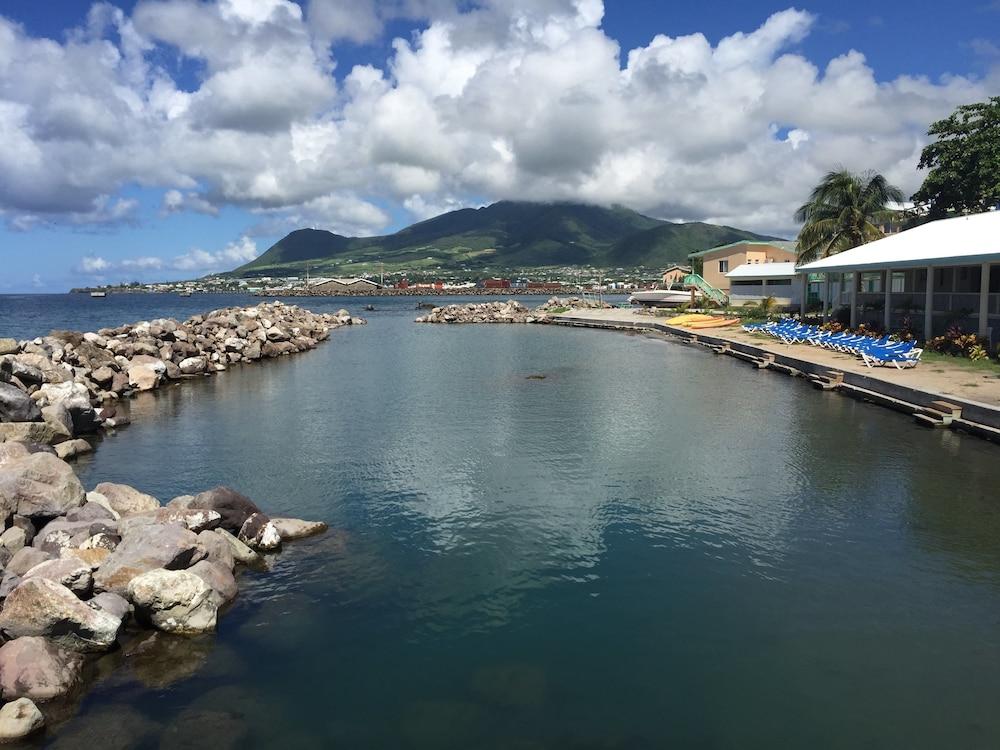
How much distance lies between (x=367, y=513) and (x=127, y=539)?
4.38 metres

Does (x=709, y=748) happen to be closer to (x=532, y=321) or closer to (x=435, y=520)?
(x=435, y=520)

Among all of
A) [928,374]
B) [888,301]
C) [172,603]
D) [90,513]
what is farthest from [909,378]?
[90,513]

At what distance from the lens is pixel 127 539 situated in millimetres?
11055

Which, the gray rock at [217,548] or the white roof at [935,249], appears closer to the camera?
the gray rock at [217,548]

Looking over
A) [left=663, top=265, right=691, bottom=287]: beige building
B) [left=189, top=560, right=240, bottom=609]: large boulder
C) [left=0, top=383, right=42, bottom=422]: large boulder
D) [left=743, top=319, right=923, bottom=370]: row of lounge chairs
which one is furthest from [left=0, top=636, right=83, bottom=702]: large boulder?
[left=663, top=265, right=691, bottom=287]: beige building

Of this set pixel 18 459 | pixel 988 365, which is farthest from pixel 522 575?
pixel 988 365

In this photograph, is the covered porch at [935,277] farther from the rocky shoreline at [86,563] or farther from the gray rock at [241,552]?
the rocky shoreline at [86,563]

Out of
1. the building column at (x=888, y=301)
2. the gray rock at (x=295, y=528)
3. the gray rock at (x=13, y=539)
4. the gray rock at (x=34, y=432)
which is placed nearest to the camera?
the gray rock at (x=13, y=539)

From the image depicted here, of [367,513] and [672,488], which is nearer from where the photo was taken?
[367,513]

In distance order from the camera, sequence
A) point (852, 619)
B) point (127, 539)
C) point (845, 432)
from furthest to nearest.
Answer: point (845, 432)
point (127, 539)
point (852, 619)

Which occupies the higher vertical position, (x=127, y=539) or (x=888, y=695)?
(x=127, y=539)

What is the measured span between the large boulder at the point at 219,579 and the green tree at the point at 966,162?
48669mm

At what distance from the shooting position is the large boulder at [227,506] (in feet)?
41.8

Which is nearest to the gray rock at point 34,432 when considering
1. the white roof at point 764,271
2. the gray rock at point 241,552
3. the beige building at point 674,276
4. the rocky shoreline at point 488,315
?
the gray rock at point 241,552
